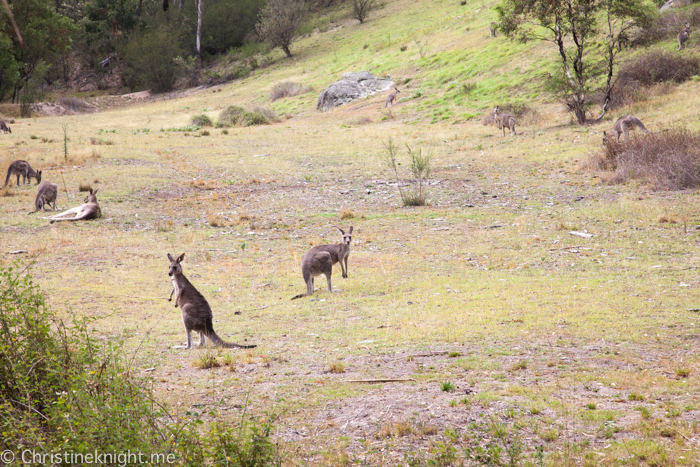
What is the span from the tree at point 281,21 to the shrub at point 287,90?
49.9ft

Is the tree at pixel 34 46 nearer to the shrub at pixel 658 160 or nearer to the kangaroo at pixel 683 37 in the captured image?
the shrub at pixel 658 160

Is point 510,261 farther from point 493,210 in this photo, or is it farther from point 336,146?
point 336,146

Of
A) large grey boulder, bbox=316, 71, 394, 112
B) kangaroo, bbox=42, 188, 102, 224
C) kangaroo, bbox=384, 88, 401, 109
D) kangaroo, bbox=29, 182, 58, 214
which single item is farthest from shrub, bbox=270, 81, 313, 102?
kangaroo, bbox=42, 188, 102, 224

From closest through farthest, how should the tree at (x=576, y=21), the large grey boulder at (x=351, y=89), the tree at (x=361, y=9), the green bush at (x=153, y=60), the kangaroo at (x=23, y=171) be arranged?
1. the kangaroo at (x=23, y=171)
2. the tree at (x=576, y=21)
3. the large grey boulder at (x=351, y=89)
4. the green bush at (x=153, y=60)
5. the tree at (x=361, y=9)

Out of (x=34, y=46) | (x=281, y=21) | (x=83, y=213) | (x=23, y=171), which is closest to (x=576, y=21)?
(x=83, y=213)

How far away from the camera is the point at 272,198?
22172 millimetres

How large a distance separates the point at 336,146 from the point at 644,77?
16722mm

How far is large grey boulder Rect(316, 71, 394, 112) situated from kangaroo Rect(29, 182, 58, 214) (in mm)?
30600

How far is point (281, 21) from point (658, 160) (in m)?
57.7

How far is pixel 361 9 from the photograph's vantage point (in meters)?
74.8

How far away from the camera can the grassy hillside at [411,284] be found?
5.45 m

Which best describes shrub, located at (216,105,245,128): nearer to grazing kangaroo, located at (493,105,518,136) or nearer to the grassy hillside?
the grassy hillside

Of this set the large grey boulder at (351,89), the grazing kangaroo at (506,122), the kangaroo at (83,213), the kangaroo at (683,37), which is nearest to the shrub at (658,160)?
the grazing kangaroo at (506,122)

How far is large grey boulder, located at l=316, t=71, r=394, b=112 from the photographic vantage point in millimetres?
47281
